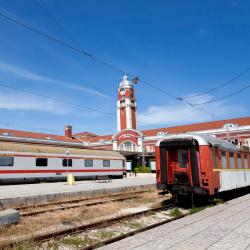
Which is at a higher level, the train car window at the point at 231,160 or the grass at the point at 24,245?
the train car window at the point at 231,160

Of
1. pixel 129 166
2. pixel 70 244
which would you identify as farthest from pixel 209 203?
pixel 129 166

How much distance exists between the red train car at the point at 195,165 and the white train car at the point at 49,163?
47.9 feet

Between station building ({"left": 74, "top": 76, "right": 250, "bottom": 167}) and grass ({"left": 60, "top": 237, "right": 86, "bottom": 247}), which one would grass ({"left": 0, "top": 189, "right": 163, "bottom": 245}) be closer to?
grass ({"left": 60, "top": 237, "right": 86, "bottom": 247})

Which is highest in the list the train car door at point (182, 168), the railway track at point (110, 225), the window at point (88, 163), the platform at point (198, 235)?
the window at point (88, 163)

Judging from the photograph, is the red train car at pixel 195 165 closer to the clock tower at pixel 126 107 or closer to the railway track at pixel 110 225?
the railway track at pixel 110 225

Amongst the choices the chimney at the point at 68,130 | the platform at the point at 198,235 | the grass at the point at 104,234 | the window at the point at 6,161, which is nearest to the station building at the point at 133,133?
the chimney at the point at 68,130

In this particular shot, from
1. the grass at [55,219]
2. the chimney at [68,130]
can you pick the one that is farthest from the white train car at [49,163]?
the chimney at [68,130]

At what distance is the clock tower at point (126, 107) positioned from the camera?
230 feet

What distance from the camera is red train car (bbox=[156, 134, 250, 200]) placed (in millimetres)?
10930

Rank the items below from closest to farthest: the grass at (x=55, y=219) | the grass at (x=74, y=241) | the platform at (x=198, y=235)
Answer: the platform at (x=198, y=235) → the grass at (x=74, y=241) → the grass at (x=55, y=219)

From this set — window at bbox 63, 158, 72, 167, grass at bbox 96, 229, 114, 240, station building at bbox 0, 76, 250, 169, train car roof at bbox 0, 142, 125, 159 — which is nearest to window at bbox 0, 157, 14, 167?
train car roof at bbox 0, 142, 125, 159

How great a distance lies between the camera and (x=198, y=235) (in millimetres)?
7055

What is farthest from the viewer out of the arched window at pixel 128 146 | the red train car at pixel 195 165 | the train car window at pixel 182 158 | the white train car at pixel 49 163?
the arched window at pixel 128 146

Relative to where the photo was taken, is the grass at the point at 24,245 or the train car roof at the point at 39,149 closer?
the grass at the point at 24,245
